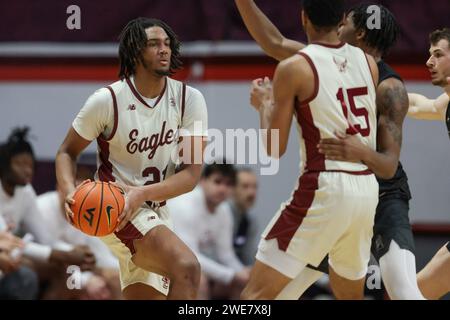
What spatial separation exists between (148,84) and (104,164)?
576 millimetres

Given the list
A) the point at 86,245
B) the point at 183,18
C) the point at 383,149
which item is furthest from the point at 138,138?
the point at 183,18

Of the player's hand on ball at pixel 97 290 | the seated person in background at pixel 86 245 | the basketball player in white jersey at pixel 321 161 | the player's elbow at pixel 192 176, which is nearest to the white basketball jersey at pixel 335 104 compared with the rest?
the basketball player in white jersey at pixel 321 161

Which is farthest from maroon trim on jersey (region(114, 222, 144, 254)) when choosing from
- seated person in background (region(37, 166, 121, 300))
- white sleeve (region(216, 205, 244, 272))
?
white sleeve (region(216, 205, 244, 272))

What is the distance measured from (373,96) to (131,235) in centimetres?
166

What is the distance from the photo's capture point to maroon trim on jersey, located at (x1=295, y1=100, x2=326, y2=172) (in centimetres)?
552

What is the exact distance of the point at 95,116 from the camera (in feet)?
19.8

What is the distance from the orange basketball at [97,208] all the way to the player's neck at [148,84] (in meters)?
0.72

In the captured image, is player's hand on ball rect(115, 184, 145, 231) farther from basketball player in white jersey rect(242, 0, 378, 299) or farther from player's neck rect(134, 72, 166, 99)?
basketball player in white jersey rect(242, 0, 378, 299)

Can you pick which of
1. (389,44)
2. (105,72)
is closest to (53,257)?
(105,72)

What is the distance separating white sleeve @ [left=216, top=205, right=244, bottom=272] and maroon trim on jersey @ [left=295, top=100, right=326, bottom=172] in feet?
10.8

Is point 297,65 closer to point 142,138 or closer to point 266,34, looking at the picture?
point 266,34

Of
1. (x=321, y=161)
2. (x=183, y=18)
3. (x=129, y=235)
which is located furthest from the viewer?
(x=183, y=18)
